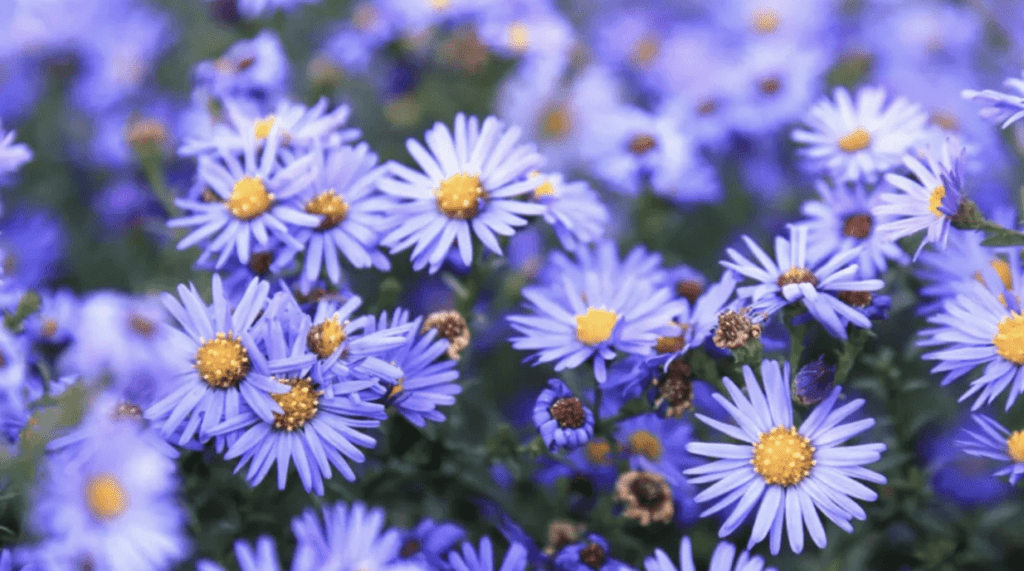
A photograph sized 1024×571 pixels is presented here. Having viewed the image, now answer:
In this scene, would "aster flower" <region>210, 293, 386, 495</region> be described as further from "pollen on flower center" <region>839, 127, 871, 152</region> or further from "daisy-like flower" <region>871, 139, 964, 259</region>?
"pollen on flower center" <region>839, 127, 871, 152</region>

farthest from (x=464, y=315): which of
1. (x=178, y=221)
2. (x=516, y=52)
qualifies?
(x=516, y=52)

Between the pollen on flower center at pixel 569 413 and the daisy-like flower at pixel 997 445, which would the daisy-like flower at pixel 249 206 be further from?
the daisy-like flower at pixel 997 445

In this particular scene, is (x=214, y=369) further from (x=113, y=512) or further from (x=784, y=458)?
(x=784, y=458)

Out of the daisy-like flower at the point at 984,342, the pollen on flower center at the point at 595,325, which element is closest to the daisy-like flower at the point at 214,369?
the pollen on flower center at the point at 595,325

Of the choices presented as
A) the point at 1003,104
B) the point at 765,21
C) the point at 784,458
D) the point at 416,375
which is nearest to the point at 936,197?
the point at 1003,104

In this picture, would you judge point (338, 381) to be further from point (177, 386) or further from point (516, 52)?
point (516, 52)

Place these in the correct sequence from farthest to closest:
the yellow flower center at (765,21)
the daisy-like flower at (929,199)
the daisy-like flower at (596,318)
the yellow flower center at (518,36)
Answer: the yellow flower center at (765,21)
the yellow flower center at (518,36)
the daisy-like flower at (596,318)
the daisy-like flower at (929,199)
